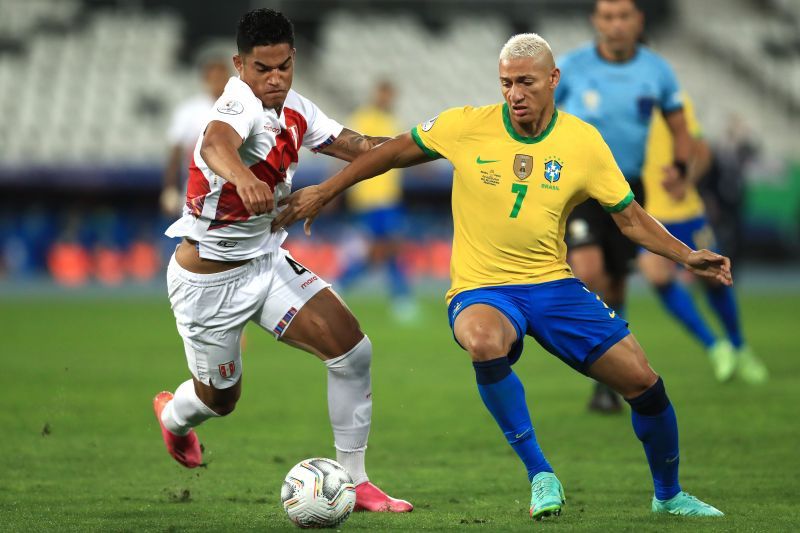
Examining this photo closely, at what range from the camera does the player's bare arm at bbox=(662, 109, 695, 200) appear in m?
9.33

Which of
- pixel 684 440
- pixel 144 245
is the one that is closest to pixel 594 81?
pixel 684 440

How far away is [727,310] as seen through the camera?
10867mm

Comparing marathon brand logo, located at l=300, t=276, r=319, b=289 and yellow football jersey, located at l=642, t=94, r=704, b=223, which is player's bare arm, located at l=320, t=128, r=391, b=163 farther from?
yellow football jersey, located at l=642, t=94, r=704, b=223

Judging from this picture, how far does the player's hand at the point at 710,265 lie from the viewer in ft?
18.1

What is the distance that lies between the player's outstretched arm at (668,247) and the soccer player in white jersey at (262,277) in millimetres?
1385

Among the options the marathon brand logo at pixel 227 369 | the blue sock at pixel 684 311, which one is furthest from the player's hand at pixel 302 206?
the blue sock at pixel 684 311

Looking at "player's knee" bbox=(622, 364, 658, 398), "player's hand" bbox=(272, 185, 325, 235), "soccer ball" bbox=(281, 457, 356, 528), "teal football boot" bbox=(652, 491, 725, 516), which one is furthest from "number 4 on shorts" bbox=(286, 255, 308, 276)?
"teal football boot" bbox=(652, 491, 725, 516)

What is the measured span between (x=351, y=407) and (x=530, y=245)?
3.84 feet

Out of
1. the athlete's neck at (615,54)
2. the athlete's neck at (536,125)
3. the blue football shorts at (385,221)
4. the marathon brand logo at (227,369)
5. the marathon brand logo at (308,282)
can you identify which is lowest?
the blue football shorts at (385,221)

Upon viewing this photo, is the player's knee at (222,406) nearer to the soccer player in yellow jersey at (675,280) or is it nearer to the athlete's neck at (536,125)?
the athlete's neck at (536,125)

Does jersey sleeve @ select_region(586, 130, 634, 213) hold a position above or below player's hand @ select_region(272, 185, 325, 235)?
above

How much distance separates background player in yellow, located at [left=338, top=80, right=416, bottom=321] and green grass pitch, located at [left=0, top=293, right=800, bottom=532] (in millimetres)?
3178

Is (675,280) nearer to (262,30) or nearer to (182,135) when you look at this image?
(182,135)

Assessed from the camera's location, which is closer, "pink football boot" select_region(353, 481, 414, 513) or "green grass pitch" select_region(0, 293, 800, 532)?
"green grass pitch" select_region(0, 293, 800, 532)
